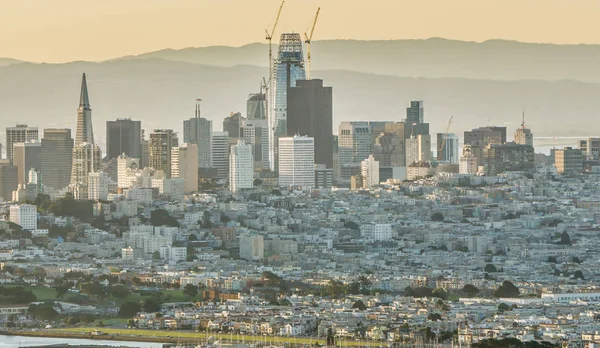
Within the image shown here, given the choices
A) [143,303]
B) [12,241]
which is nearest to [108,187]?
[12,241]

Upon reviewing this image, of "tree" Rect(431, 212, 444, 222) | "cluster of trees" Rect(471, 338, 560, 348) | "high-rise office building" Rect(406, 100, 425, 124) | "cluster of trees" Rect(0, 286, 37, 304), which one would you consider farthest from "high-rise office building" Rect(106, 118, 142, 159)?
"cluster of trees" Rect(471, 338, 560, 348)

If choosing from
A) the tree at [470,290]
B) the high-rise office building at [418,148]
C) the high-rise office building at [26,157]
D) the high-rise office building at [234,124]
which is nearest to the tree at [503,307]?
the tree at [470,290]

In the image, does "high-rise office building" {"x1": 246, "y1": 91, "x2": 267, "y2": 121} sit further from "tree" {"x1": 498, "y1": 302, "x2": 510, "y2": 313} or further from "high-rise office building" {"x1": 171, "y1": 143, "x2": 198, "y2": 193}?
"tree" {"x1": 498, "y1": 302, "x2": 510, "y2": 313}

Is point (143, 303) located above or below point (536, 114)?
below

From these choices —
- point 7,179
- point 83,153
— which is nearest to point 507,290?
point 7,179

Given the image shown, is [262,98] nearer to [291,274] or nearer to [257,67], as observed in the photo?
[257,67]

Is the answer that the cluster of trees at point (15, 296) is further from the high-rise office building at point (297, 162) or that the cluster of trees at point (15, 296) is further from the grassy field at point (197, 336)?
the high-rise office building at point (297, 162)
